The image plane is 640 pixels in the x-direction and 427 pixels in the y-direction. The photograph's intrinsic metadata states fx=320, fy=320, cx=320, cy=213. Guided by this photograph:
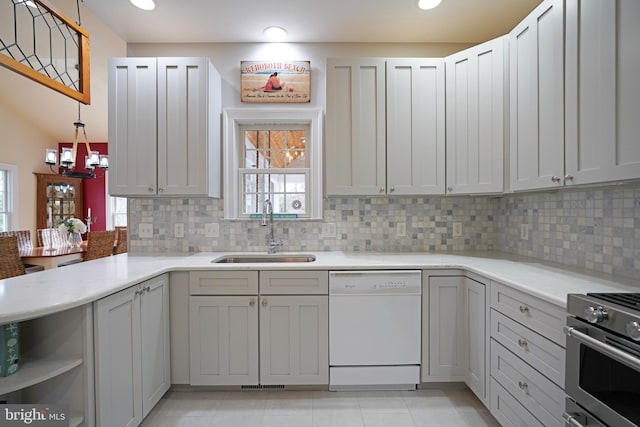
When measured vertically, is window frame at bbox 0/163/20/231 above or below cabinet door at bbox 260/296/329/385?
above

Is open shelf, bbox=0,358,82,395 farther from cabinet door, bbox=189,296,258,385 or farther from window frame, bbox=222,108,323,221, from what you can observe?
window frame, bbox=222,108,323,221

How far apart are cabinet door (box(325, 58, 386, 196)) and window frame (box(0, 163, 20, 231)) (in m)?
6.64

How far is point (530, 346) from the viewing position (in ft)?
4.92

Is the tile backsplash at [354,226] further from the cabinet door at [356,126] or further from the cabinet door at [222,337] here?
the cabinet door at [222,337]

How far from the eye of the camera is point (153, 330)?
75.4 inches

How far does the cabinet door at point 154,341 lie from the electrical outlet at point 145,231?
835 millimetres

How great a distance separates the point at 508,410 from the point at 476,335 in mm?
432

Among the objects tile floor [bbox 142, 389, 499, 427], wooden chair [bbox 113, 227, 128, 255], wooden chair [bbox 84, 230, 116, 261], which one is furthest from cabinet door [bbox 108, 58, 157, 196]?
wooden chair [bbox 113, 227, 128, 255]

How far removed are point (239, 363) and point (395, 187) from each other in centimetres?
167

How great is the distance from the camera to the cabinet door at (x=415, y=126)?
244 centimetres

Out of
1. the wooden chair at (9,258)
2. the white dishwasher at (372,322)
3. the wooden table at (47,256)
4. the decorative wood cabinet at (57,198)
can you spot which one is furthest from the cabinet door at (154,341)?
the decorative wood cabinet at (57,198)

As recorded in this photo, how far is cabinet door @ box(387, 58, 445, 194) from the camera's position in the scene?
2.44 m

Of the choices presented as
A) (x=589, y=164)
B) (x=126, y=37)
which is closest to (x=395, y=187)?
(x=589, y=164)

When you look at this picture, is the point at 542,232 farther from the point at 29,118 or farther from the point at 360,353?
the point at 29,118
